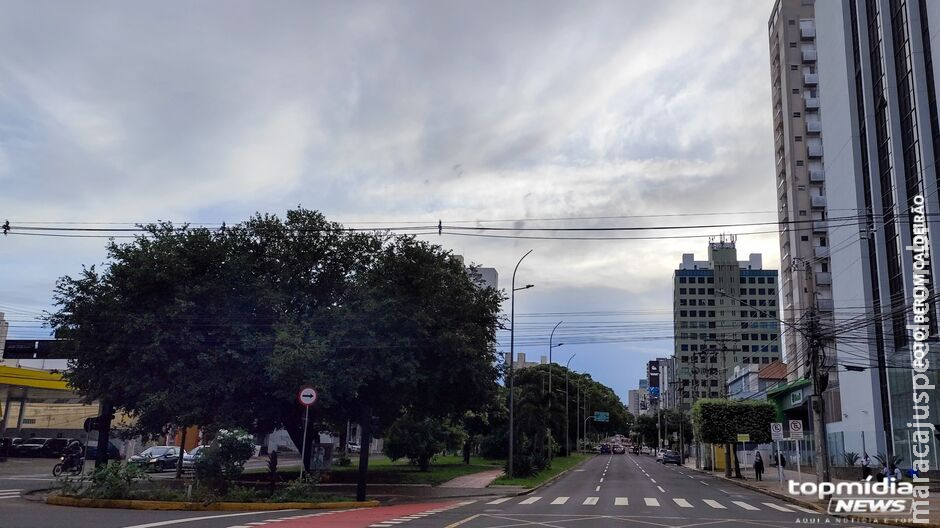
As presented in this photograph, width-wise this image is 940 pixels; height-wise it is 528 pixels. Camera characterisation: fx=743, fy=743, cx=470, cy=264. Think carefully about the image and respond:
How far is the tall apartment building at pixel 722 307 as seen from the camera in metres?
149

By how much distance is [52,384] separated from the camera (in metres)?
49.2

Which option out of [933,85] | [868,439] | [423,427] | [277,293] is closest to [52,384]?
[423,427]

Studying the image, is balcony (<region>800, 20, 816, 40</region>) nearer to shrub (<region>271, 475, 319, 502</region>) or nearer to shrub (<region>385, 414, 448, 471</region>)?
shrub (<region>385, 414, 448, 471</region>)

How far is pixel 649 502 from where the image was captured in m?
26.1

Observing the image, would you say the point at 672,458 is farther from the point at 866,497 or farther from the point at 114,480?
the point at 114,480

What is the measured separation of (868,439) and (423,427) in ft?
90.8

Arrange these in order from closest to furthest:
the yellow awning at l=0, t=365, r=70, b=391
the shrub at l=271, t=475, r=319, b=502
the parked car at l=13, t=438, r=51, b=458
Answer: the shrub at l=271, t=475, r=319, b=502
the yellow awning at l=0, t=365, r=70, b=391
the parked car at l=13, t=438, r=51, b=458

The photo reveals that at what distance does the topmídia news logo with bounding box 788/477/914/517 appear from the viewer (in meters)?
22.6

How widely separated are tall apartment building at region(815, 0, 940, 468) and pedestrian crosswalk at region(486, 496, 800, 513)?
1779 cm

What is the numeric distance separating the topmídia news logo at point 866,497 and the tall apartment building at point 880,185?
902 centimetres

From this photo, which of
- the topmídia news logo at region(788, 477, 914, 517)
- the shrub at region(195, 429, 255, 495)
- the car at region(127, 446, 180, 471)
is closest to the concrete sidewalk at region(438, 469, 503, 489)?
the shrub at region(195, 429, 255, 495)

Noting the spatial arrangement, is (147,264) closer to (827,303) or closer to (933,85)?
(933,85)

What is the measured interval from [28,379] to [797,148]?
7492 cm

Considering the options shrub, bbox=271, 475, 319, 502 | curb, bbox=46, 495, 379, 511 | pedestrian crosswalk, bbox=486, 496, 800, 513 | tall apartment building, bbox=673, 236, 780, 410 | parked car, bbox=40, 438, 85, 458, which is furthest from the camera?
tall apartment building, bbox=673, 236, 780, 410
